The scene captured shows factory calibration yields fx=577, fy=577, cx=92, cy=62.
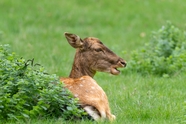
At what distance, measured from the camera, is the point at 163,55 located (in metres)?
11.9

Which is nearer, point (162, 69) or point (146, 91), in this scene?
point (146, 91)

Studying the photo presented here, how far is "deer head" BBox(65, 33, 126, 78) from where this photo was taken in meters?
8.60

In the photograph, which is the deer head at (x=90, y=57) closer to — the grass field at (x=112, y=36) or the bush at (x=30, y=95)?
the grass field at (x=112, y=36)

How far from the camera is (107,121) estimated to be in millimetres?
7082

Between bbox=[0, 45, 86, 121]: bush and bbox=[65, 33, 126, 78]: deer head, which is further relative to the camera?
bbox=[65, 33, 126, 78]: deer head

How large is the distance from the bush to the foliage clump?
4076mm

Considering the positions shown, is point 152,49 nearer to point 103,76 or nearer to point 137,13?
point 103,76

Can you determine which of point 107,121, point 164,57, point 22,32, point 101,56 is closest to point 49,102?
point 107,121

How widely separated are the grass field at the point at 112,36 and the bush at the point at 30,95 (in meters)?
0.21

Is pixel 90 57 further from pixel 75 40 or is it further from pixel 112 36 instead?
pixel 112 36

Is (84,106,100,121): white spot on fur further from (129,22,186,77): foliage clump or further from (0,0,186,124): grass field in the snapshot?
(129,22,186,77): foliage clump

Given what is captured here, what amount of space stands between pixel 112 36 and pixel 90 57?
8.37 metres

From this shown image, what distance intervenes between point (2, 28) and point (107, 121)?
988 centimetres

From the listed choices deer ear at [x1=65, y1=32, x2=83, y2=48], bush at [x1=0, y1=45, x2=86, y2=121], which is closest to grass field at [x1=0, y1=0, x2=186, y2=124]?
bush at [x1=0, y1=45, x2=86, y2=121]
